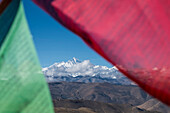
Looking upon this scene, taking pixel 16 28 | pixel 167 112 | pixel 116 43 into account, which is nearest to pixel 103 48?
pixel 116 43

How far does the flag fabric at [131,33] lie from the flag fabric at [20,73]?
0.69 ft

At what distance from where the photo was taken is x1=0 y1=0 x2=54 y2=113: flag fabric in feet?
3.58

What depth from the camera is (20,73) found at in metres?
1.11

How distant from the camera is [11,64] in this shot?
3.74 feet

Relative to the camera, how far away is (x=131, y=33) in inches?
41.1

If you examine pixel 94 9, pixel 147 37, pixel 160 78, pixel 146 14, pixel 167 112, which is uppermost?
pixel 167 112

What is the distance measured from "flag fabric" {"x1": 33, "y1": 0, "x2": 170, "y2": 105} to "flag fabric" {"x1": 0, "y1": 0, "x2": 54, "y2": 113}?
0.69 feet

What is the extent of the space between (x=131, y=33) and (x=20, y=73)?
0.53 metres

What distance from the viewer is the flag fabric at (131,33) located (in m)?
1.00

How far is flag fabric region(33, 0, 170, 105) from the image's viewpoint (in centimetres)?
100

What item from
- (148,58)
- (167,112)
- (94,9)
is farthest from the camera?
(167,112)

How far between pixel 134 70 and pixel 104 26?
0.23 meters

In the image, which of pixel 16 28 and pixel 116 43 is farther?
pixel 16 28

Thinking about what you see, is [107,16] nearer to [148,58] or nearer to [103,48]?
[103,48]
